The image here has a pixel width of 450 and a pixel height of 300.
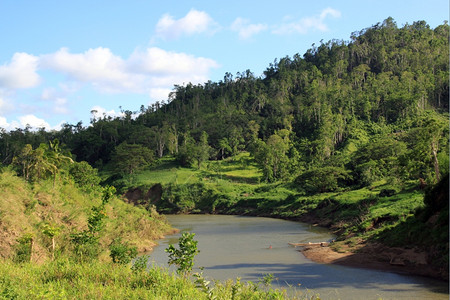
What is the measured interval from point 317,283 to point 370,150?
45581 millimetres

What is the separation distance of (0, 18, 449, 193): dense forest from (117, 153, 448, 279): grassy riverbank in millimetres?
3829

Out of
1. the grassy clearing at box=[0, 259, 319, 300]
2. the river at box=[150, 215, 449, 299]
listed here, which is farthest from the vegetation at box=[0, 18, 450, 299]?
the river at box=[150, 215, 449, 299]

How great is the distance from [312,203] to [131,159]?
137 ft

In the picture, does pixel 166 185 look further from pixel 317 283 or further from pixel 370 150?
pixel 317 283

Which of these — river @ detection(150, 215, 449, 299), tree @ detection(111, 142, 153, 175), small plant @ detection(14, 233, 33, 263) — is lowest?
river @ detection(150, 215, 449, 299)

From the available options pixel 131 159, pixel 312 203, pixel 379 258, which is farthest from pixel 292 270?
pixel 131 159

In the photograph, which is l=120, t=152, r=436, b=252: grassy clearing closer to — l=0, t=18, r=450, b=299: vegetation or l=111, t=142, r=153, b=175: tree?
l=0, t=18, r=450, b=299: vegetation

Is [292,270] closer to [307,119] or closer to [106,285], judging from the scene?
[106,285]

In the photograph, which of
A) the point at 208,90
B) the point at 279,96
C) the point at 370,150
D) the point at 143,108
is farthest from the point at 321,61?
the point at 370,150

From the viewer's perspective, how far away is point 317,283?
1828 cm

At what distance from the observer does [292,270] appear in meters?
21.4

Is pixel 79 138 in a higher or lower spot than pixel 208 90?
lower

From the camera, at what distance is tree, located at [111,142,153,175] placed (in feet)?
260

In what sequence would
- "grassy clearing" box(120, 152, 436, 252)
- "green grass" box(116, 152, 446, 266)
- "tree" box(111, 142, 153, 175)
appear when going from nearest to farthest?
"green grass" box(116, 152, 446, 266), "grassy clearing" box(120, 152, 436, 252), "tree" box(111, 142, 153, 175)
